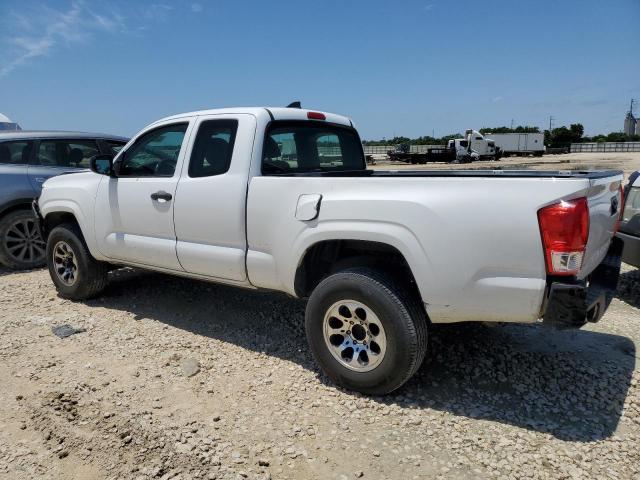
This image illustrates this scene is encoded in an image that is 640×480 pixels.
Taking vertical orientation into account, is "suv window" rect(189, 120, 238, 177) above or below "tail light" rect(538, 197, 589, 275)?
above

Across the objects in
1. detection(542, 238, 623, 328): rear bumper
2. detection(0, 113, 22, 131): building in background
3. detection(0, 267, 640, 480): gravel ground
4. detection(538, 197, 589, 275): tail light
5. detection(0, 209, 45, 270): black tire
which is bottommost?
detection(0, 267, 640, 480): gravel ground

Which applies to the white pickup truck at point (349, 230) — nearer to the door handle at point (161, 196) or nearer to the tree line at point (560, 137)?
the door handle at point (161, 196)

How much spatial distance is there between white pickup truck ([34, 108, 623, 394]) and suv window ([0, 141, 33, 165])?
9.14 feet

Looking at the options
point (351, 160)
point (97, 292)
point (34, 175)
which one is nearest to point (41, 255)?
point (34, 175)

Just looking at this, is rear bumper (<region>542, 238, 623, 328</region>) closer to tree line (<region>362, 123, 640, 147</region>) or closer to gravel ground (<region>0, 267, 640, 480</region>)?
gravel ground (<region>0, 267, 640, 480</region>)

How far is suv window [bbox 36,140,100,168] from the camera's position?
695 cm

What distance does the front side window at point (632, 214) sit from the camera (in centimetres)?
454

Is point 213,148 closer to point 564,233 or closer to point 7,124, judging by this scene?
point 564,233

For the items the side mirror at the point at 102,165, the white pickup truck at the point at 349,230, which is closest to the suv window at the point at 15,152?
the white pickup truck at the point at 349,230

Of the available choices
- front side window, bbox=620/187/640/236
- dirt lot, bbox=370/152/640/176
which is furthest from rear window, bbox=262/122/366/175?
dirt lot, bbox=370/152/640/176

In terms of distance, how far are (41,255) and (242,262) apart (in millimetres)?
4894

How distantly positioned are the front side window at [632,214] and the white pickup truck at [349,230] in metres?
1.41

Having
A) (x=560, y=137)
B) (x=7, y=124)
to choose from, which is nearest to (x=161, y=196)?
(x=7, y=124)

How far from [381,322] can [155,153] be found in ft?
8.90
